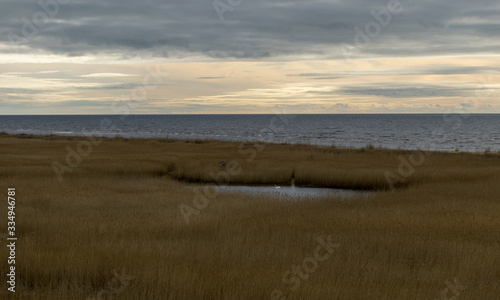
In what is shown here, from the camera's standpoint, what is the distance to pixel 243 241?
1166 cm

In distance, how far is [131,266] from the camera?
28.8ft

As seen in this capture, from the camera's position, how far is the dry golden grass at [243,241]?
8125 mm

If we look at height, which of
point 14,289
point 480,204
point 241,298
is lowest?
point 14,289

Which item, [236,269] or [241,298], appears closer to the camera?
[241,298]

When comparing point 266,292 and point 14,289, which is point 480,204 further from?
point 14,289

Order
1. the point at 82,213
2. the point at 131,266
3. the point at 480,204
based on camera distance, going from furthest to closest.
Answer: the point at 480,204
the point at 82,213
the point at 131,266

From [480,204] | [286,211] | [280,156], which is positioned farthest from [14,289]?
[280,156]

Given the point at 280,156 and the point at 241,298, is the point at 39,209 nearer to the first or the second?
the point at 241,298

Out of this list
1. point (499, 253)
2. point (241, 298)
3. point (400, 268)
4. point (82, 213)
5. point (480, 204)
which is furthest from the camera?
point (480, 204)

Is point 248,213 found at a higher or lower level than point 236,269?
higher

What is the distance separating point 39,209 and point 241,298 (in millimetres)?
10110

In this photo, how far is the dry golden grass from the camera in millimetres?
8125

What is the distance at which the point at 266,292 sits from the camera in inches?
312

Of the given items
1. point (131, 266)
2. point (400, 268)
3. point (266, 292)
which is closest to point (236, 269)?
point (266, 292)
